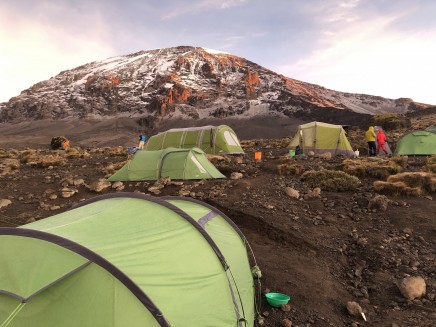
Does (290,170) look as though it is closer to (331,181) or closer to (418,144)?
(331,181)

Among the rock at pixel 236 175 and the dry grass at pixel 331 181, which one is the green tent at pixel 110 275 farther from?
the rock at pixel 236 175

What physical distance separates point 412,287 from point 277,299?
2225mm

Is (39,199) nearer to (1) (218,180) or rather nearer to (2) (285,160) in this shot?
(1) (218,180)

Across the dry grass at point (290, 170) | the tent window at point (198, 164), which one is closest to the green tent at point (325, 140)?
the dry grass at point (290, 170)

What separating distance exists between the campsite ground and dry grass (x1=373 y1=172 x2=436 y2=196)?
223 mm

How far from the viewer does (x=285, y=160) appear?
15.5 m

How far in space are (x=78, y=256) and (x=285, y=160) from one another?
43.8 ft

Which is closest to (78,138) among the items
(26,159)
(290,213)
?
(26,159)

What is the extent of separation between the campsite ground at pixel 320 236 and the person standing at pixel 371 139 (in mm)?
7855

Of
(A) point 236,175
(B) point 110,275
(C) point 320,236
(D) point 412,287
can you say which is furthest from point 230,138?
(B) point 110,275

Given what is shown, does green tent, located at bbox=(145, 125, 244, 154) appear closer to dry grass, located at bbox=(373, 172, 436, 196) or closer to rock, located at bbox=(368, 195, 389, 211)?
dry grass, located at bbox=(373, 172, 436, 196)

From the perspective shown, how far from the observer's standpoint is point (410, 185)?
9.79m

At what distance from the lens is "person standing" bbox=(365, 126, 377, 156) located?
724 inches

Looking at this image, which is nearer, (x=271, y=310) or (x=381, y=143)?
(x=271, y=310)
